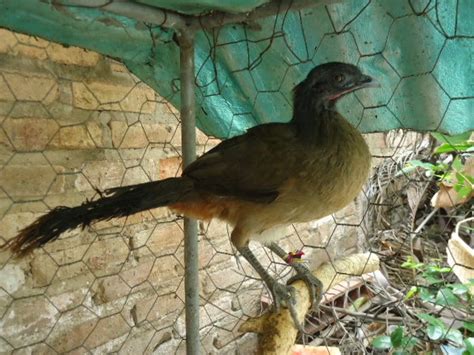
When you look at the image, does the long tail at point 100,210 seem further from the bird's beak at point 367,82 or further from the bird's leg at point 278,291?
the bird's beak at point 367,82

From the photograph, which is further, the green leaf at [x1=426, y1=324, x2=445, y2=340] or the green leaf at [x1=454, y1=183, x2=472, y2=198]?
the green leaf at [x1=426, y1=324, x2=445, y2=340]

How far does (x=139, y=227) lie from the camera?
Answer: 5.32 ft

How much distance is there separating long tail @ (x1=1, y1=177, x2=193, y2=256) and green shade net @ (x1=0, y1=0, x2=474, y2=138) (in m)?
0.40

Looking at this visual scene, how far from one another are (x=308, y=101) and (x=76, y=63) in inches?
33.0

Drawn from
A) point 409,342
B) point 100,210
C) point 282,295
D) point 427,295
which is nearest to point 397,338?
point 409,342

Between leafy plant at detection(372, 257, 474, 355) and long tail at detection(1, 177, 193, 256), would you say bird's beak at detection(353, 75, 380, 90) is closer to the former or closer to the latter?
long tail at detection(1, 177, 193, 256)

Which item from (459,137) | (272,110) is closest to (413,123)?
(459,137)

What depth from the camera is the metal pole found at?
1.13 m

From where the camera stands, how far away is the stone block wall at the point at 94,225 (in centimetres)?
125

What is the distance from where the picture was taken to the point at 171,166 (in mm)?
1750

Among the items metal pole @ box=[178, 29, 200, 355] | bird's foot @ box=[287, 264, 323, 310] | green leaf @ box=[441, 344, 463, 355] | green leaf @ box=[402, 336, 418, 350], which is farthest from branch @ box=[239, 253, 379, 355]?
green leaf @ box=[441, 344, 463, 355]

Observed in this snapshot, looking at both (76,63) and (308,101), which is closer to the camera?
(308,101)

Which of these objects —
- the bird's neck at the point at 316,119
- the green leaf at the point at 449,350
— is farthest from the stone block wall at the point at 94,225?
the green leaf at the point at 449,350

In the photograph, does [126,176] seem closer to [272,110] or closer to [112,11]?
[272,110]
